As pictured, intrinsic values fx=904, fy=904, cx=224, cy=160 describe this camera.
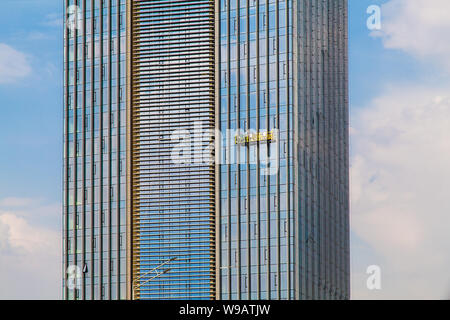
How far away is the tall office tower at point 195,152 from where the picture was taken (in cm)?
13962

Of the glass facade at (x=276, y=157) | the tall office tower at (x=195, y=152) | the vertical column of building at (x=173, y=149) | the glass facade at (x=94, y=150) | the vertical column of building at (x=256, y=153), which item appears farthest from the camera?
the glass facade at (x=94, y=150)

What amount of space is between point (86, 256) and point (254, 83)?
39114 mm

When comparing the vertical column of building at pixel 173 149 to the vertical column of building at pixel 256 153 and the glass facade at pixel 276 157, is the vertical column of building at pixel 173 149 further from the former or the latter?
the glass facade at pixel 276 157

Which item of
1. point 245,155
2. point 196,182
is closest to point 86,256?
point 196,182

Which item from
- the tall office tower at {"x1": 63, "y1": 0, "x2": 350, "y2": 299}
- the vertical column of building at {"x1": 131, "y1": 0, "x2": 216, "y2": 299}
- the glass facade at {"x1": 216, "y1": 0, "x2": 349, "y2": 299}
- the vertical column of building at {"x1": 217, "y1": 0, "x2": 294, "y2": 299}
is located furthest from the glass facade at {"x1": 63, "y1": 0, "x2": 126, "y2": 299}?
the glass facade at {"x1": 216, "y1": 0, "x2": 349, "y2": 299}

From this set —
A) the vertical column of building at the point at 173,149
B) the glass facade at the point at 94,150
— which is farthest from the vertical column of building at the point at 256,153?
the glass facade at the point at 94,150

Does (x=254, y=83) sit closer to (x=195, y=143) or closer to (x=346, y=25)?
(x=195, y=143)

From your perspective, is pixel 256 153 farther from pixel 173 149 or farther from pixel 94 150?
pixel 94 150

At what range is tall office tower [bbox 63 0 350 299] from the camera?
139625 millimetres

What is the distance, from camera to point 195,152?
470 feet

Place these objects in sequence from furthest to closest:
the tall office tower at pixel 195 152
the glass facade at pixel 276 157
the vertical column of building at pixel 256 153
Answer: the tall office tower at pixel 195 152 → the glass facade at pixel 276 157 → the vertical column of building at pixel 256 153

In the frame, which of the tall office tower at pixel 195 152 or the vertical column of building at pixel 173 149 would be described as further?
the vertical column of building at pixel 173 149

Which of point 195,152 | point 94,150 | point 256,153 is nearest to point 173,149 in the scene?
point 195,152

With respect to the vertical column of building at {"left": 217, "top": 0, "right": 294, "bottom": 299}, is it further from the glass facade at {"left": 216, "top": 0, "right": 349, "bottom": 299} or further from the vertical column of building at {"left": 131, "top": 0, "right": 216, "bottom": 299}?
the vertical column of building at {"left": 131, "top": 0, "right": 216, "bottom": 299}
